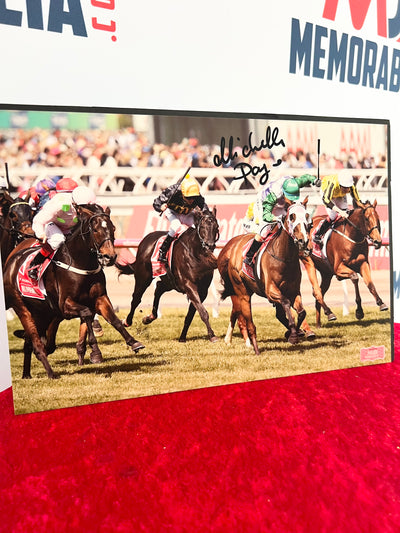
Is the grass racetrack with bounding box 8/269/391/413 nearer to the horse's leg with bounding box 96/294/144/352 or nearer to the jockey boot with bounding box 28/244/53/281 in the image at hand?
the horse's leg with bounding box 96/294/144/352

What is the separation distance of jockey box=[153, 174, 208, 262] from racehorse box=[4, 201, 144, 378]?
137 millimetres

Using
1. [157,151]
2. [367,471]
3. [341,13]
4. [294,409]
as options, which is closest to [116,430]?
[294,409]

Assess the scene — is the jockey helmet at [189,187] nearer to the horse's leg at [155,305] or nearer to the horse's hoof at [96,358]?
the horse's leg at [155,305]

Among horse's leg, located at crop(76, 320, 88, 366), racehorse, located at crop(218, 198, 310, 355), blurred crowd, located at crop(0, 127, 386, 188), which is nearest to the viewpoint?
blurred crowd, located at crop(0, 127, 386, 188)

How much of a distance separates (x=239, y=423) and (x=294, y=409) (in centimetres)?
15

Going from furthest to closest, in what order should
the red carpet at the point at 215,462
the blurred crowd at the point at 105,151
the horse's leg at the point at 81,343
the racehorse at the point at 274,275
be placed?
1. the racehorse at the point at 274,275
2. the horse's leg at the point at 81,343
3. the blurred crowd at the point at 105,151
4. the red carpet at the point at 215,462

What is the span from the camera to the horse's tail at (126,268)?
1.19 metres

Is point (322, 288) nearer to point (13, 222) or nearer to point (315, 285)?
point (315, 285)

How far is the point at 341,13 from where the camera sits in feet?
4.75

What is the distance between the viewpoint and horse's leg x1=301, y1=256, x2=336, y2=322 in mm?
1345

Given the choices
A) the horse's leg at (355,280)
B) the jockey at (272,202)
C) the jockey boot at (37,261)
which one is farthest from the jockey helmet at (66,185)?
the horse's leg at (355,280)

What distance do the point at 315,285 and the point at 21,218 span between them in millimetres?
803

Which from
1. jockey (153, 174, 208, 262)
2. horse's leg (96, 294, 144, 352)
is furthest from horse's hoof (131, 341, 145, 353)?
jockey (153, 174, 208, 262)

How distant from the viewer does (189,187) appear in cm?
121
